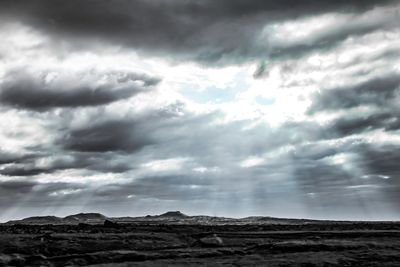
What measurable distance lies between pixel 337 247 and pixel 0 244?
1852cm

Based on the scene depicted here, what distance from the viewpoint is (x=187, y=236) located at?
→ 27.5 m

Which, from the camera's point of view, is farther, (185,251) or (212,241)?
(212,241)

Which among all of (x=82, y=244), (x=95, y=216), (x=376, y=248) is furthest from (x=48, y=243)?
(x=95, y=216)

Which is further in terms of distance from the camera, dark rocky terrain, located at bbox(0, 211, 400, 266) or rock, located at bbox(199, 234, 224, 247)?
rock, located at bbox(199, 234, 224, 247)

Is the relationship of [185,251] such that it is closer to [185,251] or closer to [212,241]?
[185,251]

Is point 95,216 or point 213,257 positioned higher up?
point 95,216

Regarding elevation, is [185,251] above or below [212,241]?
below

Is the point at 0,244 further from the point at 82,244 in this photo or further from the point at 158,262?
the point at 158,262

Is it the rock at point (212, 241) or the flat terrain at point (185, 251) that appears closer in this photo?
the flat terrain at point (185, 251)

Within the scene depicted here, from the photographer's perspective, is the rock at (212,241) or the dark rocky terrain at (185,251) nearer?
the dark rocky terrain at (185,251)

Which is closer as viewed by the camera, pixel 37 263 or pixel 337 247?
pixel 37 263

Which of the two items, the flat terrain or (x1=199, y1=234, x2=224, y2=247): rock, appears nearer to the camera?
the flat terrain

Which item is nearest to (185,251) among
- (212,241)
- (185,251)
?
(185,251)

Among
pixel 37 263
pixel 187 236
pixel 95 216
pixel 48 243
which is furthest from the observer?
pixel 95 216
